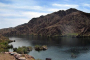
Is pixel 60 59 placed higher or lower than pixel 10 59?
lower

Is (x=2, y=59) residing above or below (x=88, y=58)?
above

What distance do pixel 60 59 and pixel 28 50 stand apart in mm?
31136

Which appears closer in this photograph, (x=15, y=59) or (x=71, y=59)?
(x=15, y=59)

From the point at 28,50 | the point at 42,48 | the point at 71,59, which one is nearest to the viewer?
the point at 71,59

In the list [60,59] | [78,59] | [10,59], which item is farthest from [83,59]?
[10,59]

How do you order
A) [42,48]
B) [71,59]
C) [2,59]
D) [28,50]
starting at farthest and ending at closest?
[42,48]
[28,50]
[71,59]
[2,59]

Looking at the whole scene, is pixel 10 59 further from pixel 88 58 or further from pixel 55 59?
pixel 88 58

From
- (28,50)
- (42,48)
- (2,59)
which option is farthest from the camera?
(42,48)

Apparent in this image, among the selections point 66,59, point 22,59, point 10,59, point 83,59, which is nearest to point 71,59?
point 66,59

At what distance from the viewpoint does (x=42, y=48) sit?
9244 centimetres

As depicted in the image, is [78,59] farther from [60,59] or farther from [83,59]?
[60,59]

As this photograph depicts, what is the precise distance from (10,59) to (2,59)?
3.01 m

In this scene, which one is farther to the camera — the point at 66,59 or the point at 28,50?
the point at 28,50

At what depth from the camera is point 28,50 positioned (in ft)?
285
